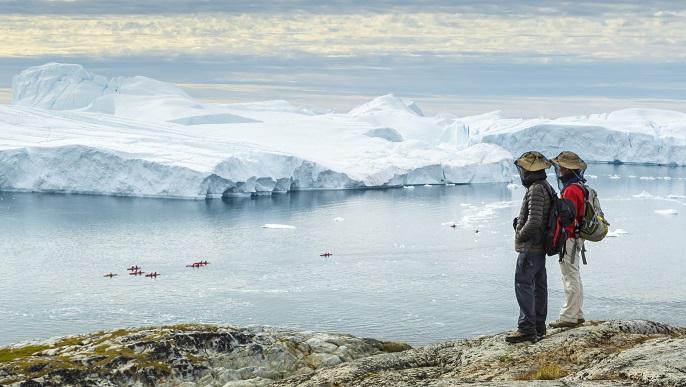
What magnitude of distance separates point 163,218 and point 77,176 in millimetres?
16311

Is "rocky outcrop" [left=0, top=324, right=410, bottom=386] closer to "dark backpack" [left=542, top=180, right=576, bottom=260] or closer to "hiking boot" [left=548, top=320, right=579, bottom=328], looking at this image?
"hiking boot" [left=548, top=320, right=579, bottom=328]

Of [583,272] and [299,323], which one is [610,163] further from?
[299,323]

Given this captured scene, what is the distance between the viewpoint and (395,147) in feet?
259

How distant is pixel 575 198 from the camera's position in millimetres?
7957

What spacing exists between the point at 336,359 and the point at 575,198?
121 inches

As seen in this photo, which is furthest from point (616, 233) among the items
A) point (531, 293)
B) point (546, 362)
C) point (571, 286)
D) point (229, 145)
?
point (229, 145)

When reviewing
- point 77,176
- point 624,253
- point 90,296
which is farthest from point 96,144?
point 624,253

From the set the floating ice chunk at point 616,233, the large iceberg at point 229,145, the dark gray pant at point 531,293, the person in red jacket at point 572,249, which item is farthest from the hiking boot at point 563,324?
the large iceberg at point 229,145

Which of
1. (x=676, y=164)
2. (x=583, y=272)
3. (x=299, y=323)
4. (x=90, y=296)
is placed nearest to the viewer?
(x=299, y=323)

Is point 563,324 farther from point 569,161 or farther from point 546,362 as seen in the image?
point 569,161

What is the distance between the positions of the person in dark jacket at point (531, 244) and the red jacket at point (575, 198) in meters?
0.44

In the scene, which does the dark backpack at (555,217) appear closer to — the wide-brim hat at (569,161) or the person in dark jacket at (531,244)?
the person in dark jacket at (531,244)

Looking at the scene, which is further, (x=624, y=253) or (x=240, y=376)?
(x=624, y=253)

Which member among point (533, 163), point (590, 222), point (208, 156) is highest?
point (208, 156)
